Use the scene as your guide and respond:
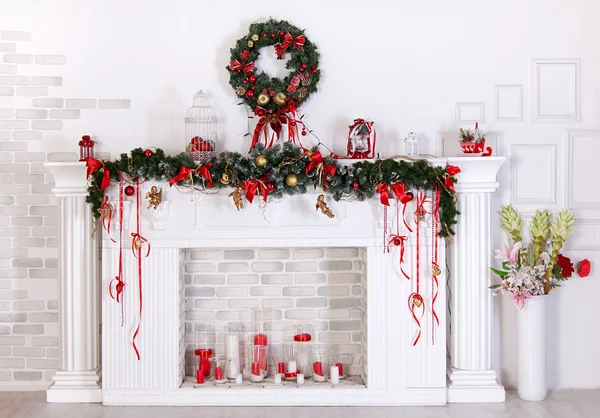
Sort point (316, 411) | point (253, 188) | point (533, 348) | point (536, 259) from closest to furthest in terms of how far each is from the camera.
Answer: point (253, 188) → point (316, 411) → point (533, 348) → point (536, 259)

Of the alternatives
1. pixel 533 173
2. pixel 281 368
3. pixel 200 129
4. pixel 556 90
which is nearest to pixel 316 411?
pixel 281 368

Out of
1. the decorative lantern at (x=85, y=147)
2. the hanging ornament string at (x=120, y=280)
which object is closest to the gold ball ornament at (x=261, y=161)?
the hanging ornament string at (x=120, y=280)

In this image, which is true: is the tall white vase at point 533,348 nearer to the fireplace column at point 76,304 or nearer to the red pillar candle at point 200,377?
the red pillar candle at point 200,377

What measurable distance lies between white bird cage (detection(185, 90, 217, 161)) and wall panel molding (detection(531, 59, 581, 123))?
1.99 m

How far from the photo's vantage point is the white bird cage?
389 cm

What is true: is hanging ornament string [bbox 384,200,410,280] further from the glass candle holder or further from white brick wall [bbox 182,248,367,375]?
the glass candle holder

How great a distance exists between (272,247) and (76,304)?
4.01 feet

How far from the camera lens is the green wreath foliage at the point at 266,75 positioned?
3971 mm

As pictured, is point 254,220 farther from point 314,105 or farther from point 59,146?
point 59,146

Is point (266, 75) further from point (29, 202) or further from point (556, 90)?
point (556, 90)

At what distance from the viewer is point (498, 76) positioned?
4.09 m

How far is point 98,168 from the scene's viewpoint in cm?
377

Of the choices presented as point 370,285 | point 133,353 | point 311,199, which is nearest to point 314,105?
point 311,199

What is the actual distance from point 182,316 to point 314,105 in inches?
60.2
